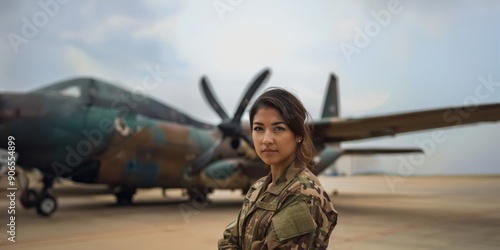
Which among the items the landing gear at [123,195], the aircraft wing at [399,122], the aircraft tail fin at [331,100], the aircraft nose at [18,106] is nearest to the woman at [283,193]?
the aircraft wing at [399,122]

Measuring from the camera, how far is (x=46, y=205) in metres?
9.05

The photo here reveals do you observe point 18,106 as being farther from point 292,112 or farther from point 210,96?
point 292,112

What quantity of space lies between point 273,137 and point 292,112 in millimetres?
119

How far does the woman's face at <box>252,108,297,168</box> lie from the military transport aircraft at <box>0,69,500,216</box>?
8239 millimetres

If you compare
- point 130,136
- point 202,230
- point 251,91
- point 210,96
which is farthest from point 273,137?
point 210,96

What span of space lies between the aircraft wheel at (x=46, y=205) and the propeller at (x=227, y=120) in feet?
12.2

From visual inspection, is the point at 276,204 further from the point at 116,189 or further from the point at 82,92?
the point at 116,189

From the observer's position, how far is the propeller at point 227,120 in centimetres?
1102

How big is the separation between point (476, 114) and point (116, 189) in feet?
34.1

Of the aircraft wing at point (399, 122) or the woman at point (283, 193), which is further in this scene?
the aircraft wing at point (399, 122)

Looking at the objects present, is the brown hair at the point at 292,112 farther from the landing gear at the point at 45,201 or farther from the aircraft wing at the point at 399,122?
the landing gear at the point at 45,201

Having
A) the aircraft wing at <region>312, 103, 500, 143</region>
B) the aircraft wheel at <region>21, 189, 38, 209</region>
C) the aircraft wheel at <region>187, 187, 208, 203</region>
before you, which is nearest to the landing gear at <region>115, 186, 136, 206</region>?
the aircraft wheel at <region>187, 187, 208, 203</region>

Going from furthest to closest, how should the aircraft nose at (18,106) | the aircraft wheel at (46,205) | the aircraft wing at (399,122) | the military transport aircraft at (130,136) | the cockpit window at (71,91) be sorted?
the cockpit window at (71,91)
the military transport aircraft at (130,136)
the aircraft wheel at (46,205)
the aircraft wing at (399,122)
the aircraft nose at (18,106)

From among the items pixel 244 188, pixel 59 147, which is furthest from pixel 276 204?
pixel 244 188
